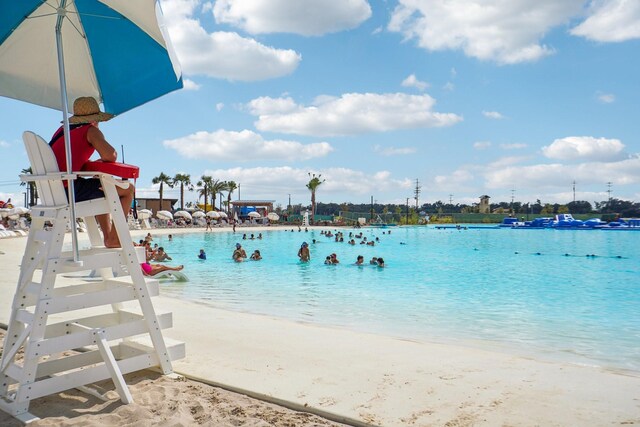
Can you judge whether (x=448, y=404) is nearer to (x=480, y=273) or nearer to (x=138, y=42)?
(x=138, y=42)

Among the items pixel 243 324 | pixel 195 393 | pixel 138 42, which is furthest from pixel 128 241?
pixel 243 324

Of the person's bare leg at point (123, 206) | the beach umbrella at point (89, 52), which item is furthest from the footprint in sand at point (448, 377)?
the beach umbrella at point (89, 52)

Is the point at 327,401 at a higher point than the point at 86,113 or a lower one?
lower

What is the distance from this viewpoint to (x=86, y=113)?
365 cm

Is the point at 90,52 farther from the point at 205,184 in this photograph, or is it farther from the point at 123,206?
the point at 205,184

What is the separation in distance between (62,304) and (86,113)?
1378 millimetres

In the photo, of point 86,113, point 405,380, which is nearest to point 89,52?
point 86,113

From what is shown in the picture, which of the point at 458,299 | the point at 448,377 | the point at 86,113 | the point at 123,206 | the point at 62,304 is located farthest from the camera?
the point at 458,299

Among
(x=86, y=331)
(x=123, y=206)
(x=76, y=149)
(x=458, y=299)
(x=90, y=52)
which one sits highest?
(x=90, y=52)

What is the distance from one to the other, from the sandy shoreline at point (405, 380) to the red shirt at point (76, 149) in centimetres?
192

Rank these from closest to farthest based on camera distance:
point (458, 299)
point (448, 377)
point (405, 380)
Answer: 1. point (405, 380)
2. point (448, 377)
3. point (458, 299)

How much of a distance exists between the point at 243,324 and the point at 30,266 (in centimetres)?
383

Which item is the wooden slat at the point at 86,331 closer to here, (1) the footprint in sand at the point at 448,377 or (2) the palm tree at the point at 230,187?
(1) the footprint in sand at the point at 448,377

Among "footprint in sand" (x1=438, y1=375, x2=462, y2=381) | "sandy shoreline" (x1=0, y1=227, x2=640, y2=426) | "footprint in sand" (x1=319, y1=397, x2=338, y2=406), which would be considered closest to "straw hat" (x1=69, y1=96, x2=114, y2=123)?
"sandy shoreline" (x1=0, y1=227, x2=640, y2=426)
